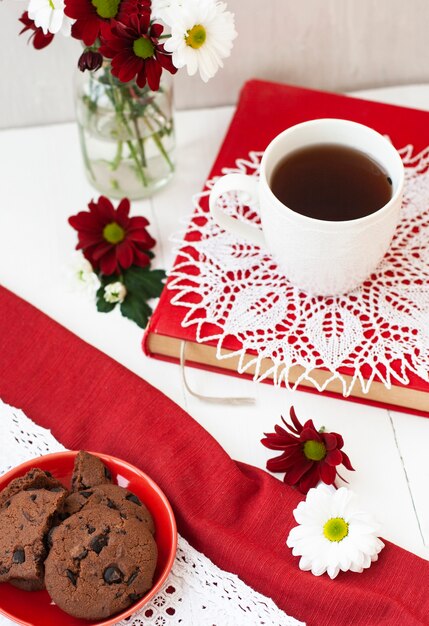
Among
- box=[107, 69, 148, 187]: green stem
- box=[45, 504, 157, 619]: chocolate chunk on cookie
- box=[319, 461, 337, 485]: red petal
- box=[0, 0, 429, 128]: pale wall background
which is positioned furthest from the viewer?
box=[0, 0, 429, 128]: pale wall background

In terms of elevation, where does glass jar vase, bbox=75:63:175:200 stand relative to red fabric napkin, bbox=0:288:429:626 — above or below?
above

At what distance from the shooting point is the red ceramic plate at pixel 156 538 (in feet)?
2.43

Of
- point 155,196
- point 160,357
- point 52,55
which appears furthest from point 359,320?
point 52,55

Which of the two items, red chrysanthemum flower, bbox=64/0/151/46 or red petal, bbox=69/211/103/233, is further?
red petal, bbox=69/211/103/233

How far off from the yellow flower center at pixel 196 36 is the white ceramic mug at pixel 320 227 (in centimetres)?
12

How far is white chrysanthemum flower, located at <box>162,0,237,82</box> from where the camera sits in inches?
31.4

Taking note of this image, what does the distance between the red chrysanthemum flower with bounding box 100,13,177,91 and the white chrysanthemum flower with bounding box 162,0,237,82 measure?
0.06ft

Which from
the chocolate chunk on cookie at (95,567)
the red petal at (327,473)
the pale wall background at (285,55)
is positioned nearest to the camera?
the chocolate chunk on cookie at (95,567)

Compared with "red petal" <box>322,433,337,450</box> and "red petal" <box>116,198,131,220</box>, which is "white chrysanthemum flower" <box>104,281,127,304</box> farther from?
"red petal" <box>322,433,337,450</box>

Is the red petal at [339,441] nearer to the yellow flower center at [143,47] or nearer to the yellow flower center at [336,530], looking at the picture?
the yellow flower center at [336,530]

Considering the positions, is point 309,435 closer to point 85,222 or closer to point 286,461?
point 286,461

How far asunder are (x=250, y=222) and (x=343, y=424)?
0.26 metres

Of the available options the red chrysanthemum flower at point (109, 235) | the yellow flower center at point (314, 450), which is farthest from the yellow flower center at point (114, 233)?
the yellow flower center at point (314, 450)

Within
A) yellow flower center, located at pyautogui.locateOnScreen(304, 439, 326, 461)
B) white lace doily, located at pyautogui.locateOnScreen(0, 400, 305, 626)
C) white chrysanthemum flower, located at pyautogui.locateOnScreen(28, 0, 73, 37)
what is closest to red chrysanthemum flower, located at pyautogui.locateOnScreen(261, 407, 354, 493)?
yellow flower center, located at pyautogui.locateOnScreen(304, 439, 326, 461)
